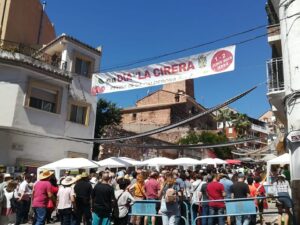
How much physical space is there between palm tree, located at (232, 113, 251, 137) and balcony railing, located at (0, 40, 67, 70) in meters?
51.6

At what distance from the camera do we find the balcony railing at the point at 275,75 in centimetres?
1380

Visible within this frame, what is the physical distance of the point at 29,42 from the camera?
2692 centimetres

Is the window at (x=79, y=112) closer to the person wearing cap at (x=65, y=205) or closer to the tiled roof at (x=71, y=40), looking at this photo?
the tiled roof at (x=71, y=40)

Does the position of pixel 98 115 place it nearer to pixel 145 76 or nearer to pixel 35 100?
pixel 35 100

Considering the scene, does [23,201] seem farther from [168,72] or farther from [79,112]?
[79,112]

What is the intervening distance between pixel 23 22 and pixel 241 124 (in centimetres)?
5279

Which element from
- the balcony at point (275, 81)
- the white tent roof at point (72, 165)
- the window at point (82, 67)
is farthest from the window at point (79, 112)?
the balcony at point (275, 81)

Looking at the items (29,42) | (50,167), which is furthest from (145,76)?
(29,42)

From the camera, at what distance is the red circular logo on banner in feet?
32.1

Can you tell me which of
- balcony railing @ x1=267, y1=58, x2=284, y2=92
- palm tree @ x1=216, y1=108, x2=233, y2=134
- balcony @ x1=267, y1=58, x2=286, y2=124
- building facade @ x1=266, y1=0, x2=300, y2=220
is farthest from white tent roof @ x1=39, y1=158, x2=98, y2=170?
palm tree @ x1=216, y1=108, x2=233, y2=134

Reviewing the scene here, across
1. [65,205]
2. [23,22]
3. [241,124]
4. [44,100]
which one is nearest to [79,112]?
[44,100]

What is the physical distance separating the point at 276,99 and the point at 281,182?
156 inches

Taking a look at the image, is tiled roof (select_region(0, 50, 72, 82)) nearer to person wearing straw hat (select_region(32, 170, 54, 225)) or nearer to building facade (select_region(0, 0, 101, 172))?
building facade (select_region(0, 0, 101, 172))

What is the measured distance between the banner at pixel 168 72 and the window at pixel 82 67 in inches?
464
